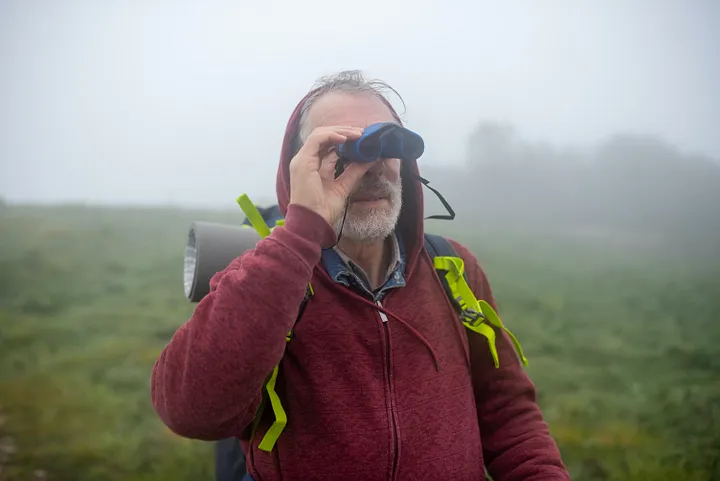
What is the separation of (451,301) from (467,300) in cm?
6

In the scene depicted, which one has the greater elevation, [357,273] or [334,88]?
[334,88]

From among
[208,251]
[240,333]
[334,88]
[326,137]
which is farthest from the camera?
[208,251]

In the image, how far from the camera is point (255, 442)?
1381 millimetres

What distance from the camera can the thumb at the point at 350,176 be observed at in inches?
50.4

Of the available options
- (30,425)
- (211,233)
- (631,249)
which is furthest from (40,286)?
(631,249)

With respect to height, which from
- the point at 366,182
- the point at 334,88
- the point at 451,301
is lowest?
the point at 451,301

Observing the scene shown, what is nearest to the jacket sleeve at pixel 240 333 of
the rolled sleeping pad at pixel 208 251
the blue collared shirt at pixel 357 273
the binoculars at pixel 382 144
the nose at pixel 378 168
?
the binoculars at pixel 382 144

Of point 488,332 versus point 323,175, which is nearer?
point 323,175

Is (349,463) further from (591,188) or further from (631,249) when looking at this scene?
(591,188)

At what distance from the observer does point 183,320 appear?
19.6 ft

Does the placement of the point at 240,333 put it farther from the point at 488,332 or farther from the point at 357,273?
the point at 488,332

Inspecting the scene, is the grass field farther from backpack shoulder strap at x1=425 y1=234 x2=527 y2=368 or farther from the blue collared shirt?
the blue collared shirt

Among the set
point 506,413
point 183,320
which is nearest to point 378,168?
point 506,413

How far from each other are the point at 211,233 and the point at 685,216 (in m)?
8.20
